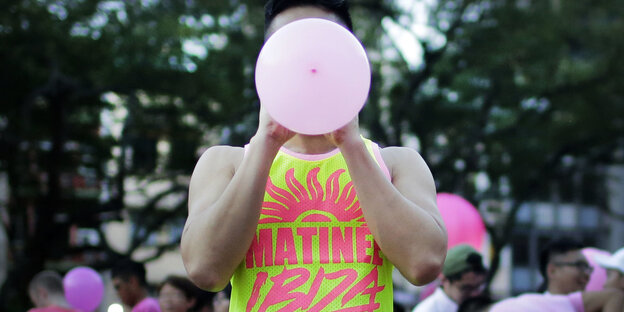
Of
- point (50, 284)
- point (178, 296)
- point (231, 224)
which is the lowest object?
point (178, 296)

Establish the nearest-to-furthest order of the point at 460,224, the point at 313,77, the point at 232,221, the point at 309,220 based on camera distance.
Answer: the point at 313,77, the point at 232,221, the point at 309,220, the point at 460,224

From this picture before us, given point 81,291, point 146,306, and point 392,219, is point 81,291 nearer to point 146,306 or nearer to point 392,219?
point 146,306

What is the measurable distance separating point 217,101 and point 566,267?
7.92 meters

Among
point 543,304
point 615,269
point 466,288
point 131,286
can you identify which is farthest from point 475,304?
point 131,286

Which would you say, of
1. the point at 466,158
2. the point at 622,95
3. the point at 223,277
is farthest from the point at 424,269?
the point at 622,95

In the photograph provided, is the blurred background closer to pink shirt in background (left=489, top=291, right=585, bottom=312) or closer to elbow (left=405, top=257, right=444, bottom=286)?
pink shirt in background (left=489, top=291, right=585, bottom=312)

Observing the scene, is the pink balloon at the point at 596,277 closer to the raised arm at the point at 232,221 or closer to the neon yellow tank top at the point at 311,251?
the neon yellow tank top at the point at 311,251

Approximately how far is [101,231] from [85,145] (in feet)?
6.20

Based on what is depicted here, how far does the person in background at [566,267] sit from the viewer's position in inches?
188

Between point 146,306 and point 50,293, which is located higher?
point 50,293

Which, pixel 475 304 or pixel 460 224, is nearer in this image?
pixel 475 304

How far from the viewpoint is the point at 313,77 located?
1.44 m

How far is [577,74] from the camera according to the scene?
13469mm

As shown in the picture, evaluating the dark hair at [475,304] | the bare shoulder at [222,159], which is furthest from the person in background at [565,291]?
the bare shoulder at [222,159]
